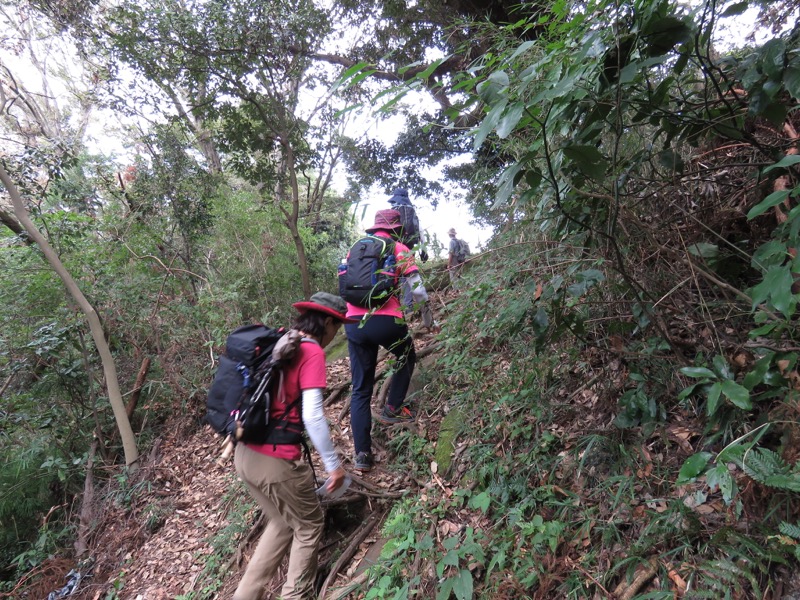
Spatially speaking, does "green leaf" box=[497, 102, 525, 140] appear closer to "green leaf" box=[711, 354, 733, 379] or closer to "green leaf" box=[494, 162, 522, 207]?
"green leaf" box=[494, 162, 522, 207]

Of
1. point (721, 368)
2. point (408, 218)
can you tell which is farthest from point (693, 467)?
point (408, 218)

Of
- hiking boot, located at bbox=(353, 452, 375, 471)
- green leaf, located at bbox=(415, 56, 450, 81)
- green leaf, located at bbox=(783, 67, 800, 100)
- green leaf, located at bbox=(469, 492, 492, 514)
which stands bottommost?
green leaf, located at bbox=(469, 492, 492, 514)

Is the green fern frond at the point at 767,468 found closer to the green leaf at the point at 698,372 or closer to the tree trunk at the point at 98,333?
the green leaf at the point at 698,372

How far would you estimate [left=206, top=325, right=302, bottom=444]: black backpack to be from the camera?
254 cm

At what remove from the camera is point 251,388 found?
2.56 meters

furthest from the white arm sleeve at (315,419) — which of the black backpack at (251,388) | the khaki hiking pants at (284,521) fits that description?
the khaki hiking pants at (284,521)

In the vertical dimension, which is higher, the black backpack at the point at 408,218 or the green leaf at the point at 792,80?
the black backpack at the point at 408,218

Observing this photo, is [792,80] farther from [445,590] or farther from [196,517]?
[196,517]

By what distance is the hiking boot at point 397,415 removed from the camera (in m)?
3.84

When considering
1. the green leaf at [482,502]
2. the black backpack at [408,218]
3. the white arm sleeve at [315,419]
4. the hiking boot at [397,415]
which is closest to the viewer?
the green leaf at [482,502]

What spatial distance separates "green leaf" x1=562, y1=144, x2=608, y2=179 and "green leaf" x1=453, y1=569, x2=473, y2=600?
1914 millimetres

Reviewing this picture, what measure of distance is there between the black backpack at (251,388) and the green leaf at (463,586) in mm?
1261

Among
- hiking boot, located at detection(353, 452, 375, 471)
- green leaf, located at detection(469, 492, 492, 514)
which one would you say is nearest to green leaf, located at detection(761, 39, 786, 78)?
green leaf, located at detection(469, 492, 492, 514)

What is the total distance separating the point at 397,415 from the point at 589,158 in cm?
302
